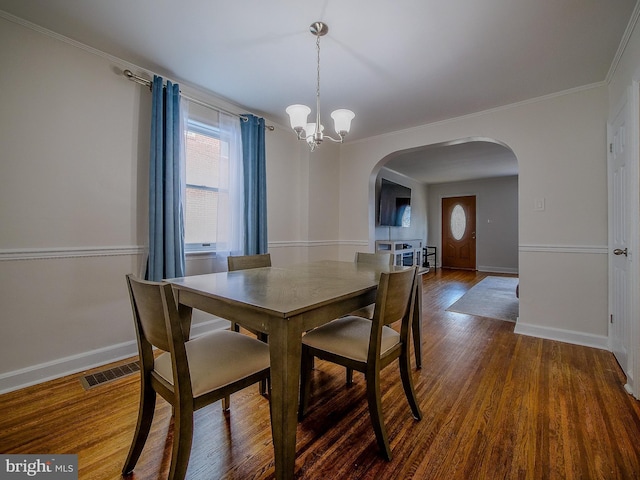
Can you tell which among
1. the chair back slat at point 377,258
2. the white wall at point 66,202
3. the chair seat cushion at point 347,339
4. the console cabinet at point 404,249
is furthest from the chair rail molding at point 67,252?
the console cabinet at point 404,249

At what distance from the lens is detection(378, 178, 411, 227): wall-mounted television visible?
6137mm

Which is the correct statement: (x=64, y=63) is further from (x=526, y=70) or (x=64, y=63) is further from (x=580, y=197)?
(x=580, y=197)

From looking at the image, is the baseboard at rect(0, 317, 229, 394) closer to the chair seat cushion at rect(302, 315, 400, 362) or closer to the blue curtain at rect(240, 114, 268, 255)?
the blue curtain at rect(240, 114, 268, 255)

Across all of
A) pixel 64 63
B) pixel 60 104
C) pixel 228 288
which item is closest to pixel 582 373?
pixel 228 288

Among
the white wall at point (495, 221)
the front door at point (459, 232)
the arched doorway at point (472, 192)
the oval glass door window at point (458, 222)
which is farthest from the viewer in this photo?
the oval glass door window at point (458, 222)

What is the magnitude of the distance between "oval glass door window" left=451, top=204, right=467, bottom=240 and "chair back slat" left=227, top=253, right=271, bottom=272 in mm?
7103

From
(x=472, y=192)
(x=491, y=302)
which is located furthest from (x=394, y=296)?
(x=472, y=192)

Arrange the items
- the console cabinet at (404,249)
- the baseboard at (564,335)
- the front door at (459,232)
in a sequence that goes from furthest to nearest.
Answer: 1. the front door at (459,232)
2. the console cabinet at (404,249)
3. the baseboard at (564,335)

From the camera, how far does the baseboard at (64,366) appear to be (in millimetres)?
1883

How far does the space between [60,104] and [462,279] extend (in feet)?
22.1

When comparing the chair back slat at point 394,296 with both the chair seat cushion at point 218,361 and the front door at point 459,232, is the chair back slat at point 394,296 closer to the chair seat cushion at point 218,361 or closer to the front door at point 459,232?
the chair seat cushion at point 218,361

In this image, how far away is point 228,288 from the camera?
1.47 meters

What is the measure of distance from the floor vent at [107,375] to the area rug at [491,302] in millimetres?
3543

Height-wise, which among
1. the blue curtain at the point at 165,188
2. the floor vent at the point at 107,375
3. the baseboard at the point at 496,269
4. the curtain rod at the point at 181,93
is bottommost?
the floor vent at the point at 107,375
